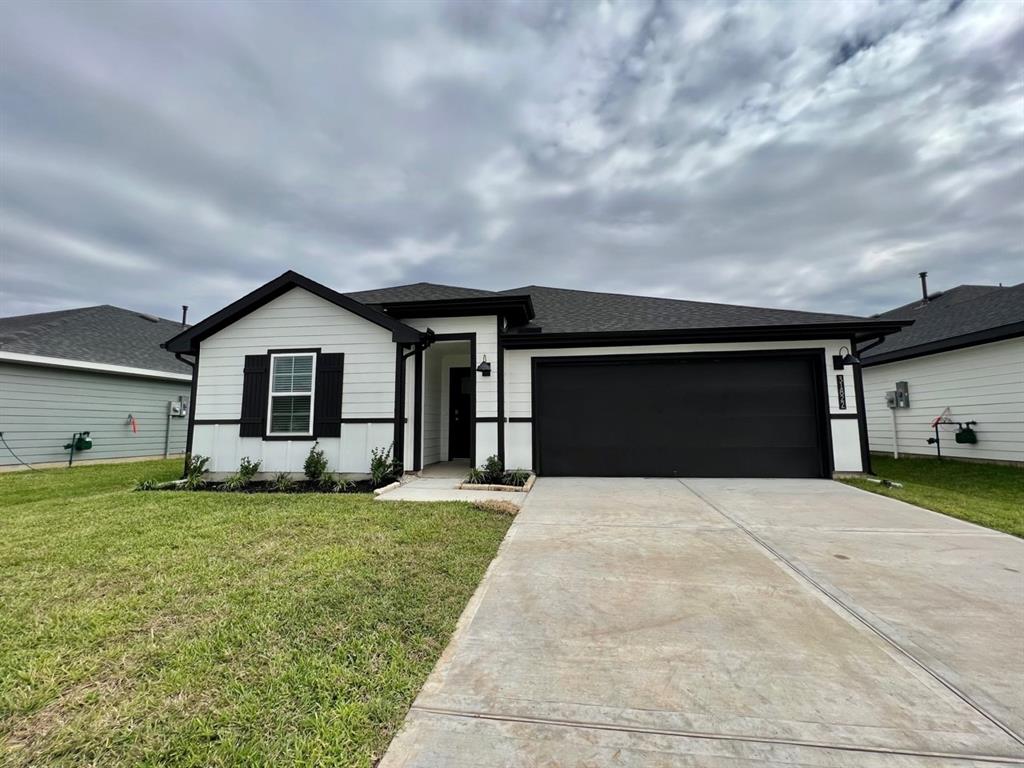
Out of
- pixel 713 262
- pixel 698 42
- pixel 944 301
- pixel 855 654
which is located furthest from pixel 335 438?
pixel 944 301

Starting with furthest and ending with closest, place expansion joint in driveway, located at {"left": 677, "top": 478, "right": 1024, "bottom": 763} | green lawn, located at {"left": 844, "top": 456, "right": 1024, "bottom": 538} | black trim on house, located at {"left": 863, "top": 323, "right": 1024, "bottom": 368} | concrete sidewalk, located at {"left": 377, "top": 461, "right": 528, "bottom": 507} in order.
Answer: black trim on house, located at {"left": 863, "top": 323, "right": 1024, "bottom": 368}, concrete sidewalk, located at {"left": 377, "top": 461, "right": 528, "bottom": 507}, green lawn, located at {"left": 844, "top": 456, "right": 1024, "bottom": 538}, expansion joint in driveway, located at {"left": 677, "top": 478, "right": 1024, "bottom": 763}

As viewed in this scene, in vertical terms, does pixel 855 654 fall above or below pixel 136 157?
below

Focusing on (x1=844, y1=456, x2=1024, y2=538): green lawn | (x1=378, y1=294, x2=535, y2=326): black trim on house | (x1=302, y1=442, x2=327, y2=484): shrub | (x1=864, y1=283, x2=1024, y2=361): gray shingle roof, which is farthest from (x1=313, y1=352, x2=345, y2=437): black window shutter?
(x1=864, y1=283, x2=1024, y2=361): gray shingle roof

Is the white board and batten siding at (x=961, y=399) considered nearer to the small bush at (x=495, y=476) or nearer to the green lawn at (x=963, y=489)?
the green lawn at (x=963, y=489)

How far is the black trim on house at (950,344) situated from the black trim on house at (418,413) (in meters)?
11.5

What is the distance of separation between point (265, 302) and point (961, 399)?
15091 mm

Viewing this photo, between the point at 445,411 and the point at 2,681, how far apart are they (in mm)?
8171

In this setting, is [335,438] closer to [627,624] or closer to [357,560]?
[357,560]

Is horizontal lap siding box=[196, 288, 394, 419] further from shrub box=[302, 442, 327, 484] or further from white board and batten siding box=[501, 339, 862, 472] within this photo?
white board and batten siding box=[501, 339, 862, 472]

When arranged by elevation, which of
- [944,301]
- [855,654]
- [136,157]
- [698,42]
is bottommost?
[855,654]

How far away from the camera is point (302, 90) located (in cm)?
762

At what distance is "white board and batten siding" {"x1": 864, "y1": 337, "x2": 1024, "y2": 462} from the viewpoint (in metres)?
8.40

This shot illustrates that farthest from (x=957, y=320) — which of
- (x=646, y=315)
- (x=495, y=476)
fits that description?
(x=495, y=476)

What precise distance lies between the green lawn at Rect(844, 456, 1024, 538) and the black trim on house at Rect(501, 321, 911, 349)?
2.68m
